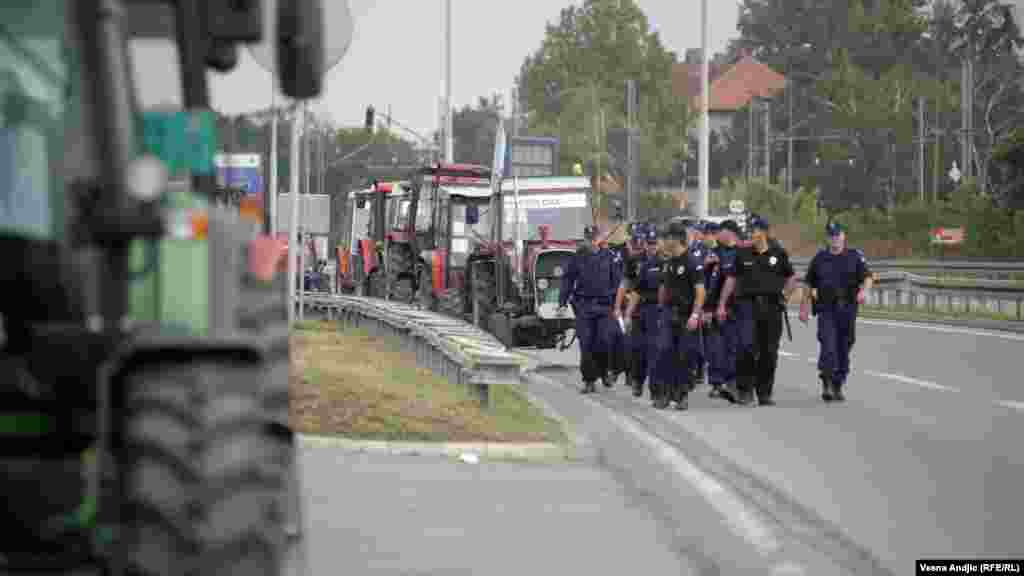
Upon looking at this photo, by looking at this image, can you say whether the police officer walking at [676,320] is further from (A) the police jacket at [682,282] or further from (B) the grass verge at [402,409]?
(B) the grass verge at [402,409]

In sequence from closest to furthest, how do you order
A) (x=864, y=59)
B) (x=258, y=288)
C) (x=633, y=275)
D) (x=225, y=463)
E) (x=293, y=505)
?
(x=225, y=463) → (x=258, y=288) → (x=293, y=505) → (x=633, y=275) → (x=864, y=59)

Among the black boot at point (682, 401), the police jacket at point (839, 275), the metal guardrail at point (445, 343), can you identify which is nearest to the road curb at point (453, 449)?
the metal guardrail at point (445, 343)

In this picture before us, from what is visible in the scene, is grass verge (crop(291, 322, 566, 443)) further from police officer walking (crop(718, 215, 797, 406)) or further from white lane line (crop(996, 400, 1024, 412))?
white lane line (crop(996, 400, 1024, 412))

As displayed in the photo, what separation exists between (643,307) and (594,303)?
47.4 inches

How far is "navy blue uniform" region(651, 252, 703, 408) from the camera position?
2116 cm

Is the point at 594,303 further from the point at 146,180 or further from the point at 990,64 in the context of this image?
the point at 990,64

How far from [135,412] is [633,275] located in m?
17.7

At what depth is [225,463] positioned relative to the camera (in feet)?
17.7

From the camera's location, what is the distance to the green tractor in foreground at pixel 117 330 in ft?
17.9

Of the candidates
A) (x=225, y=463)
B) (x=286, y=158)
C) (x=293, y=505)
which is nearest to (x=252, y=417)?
(x=225, y=463)

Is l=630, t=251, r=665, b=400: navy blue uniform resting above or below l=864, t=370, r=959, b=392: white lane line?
above

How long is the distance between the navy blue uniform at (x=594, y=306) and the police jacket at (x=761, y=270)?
2250 mm

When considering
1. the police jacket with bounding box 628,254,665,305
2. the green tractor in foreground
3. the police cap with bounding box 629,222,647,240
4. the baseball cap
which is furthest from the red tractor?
the green tractor in foreground

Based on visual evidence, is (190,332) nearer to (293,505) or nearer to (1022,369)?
(293,505)
